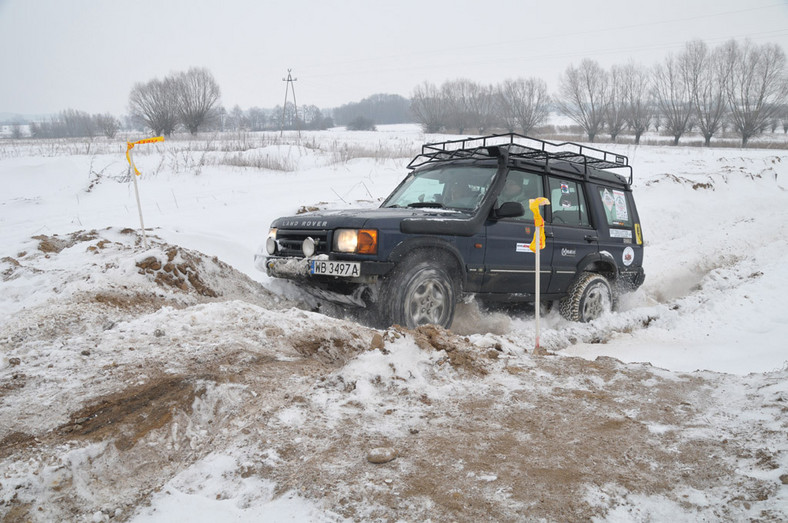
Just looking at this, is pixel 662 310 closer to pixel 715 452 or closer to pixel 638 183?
pixel 715 452

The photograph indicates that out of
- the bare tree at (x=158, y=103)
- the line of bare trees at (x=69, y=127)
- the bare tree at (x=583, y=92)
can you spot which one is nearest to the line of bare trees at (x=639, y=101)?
the bare tree at (x=583, y=92)

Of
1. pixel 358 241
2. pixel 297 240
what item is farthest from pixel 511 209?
pixel 297 240

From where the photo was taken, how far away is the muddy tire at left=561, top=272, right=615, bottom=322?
570 centimetres

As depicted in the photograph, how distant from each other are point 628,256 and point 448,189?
296 centimetres

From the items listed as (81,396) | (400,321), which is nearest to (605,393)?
(400,321)

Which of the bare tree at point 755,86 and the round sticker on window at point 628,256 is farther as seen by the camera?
the bare tree at point 755,86

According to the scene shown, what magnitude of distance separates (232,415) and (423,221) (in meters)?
2.46

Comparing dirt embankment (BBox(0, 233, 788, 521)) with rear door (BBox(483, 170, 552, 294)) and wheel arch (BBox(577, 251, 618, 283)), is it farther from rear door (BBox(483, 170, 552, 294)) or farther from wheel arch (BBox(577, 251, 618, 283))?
wheel arch (BBox(577, 251, 618, 283))

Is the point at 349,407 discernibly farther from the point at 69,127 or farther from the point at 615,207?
the point at 69,127

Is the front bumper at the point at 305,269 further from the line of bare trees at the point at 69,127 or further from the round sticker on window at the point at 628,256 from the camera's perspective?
the line of bare trees at the point at 69,127

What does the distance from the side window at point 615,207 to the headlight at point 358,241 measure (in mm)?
3585

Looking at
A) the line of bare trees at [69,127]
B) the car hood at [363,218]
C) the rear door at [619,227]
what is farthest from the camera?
the line of bare trees at [69,127]

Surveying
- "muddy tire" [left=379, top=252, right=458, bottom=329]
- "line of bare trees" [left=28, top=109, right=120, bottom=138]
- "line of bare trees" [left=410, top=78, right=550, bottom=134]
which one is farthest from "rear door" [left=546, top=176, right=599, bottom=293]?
"line of bare trees" [left=28, top=109, right=120, bottom=138]

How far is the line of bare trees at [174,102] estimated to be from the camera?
41125mm
